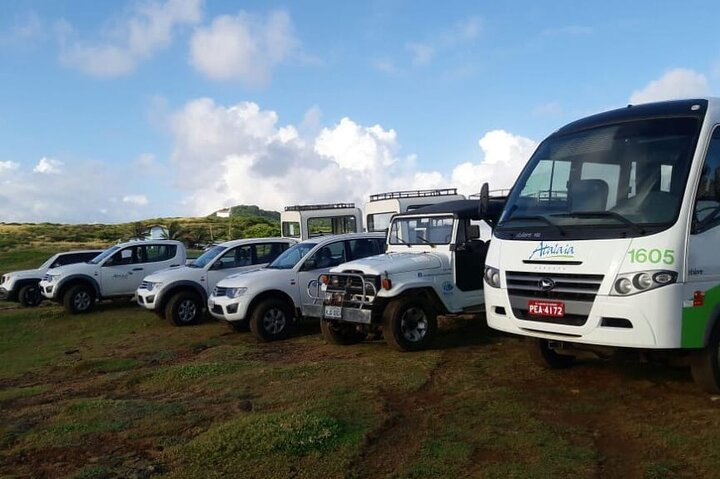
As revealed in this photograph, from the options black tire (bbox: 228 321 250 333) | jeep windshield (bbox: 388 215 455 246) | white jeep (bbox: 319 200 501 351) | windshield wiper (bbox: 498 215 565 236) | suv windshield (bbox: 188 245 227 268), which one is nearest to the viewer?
A: windshield wiper (bbox: 498 215 565 236)

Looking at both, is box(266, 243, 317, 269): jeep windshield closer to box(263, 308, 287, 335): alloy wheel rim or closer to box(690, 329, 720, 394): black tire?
box(263, 308, 287, 335): alloy wheel rim

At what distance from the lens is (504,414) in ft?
19.9

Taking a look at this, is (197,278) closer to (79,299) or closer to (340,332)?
(79,299)

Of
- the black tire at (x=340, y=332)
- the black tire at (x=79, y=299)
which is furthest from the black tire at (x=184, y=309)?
the black tire at (x=340, y=332)

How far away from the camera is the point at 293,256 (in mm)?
12289

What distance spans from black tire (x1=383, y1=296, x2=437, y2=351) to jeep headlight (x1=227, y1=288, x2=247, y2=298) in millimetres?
3283

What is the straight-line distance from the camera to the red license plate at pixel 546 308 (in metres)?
6.25

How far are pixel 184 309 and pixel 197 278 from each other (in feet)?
2.30

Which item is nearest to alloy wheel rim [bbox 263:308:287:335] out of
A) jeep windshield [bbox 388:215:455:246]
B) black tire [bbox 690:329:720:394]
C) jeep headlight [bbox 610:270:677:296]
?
jeep windshield [bbox 388:215:455:246]

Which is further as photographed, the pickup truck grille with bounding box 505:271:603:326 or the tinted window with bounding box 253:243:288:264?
the tinted window with bounding box 253:243:288:264

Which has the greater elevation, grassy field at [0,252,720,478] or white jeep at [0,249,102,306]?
white jeep at [0,249,102,306]

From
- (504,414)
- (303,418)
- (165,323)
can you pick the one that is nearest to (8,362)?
(165,323)

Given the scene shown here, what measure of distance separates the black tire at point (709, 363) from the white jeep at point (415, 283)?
11.0 feet

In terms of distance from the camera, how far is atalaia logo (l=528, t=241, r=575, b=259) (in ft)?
20.4
